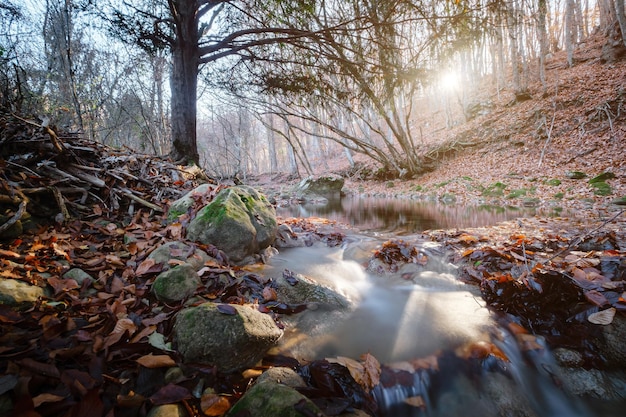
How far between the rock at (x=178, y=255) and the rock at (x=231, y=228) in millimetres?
336

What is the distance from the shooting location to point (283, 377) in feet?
5.56

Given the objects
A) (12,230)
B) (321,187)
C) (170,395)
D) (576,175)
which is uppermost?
(321,187)

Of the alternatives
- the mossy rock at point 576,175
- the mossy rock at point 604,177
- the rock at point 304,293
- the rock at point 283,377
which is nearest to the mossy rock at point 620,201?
the mossy rock at point 604,177

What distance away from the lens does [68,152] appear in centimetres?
376

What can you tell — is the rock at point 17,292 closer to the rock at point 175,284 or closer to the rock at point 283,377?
the rock at point 175,284

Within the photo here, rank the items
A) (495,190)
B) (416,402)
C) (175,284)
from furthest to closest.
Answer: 1. (495,190)
2. (175,284)
3. (416,402)

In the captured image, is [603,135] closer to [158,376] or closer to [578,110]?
[578,110]

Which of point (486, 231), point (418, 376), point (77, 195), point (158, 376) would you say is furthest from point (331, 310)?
point (486, 231)

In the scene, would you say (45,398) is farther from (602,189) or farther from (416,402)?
(602,189)

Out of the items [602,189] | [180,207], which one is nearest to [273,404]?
[180,207]

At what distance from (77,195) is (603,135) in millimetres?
16949

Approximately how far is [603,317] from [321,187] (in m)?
13.5

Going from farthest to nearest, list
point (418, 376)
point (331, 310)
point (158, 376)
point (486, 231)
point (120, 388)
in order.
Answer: point (486, 231)
point (331, 310)
point (418, 376)
point (158, 376)
point (120, 388)

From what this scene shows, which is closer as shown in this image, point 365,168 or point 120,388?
point 120,388
